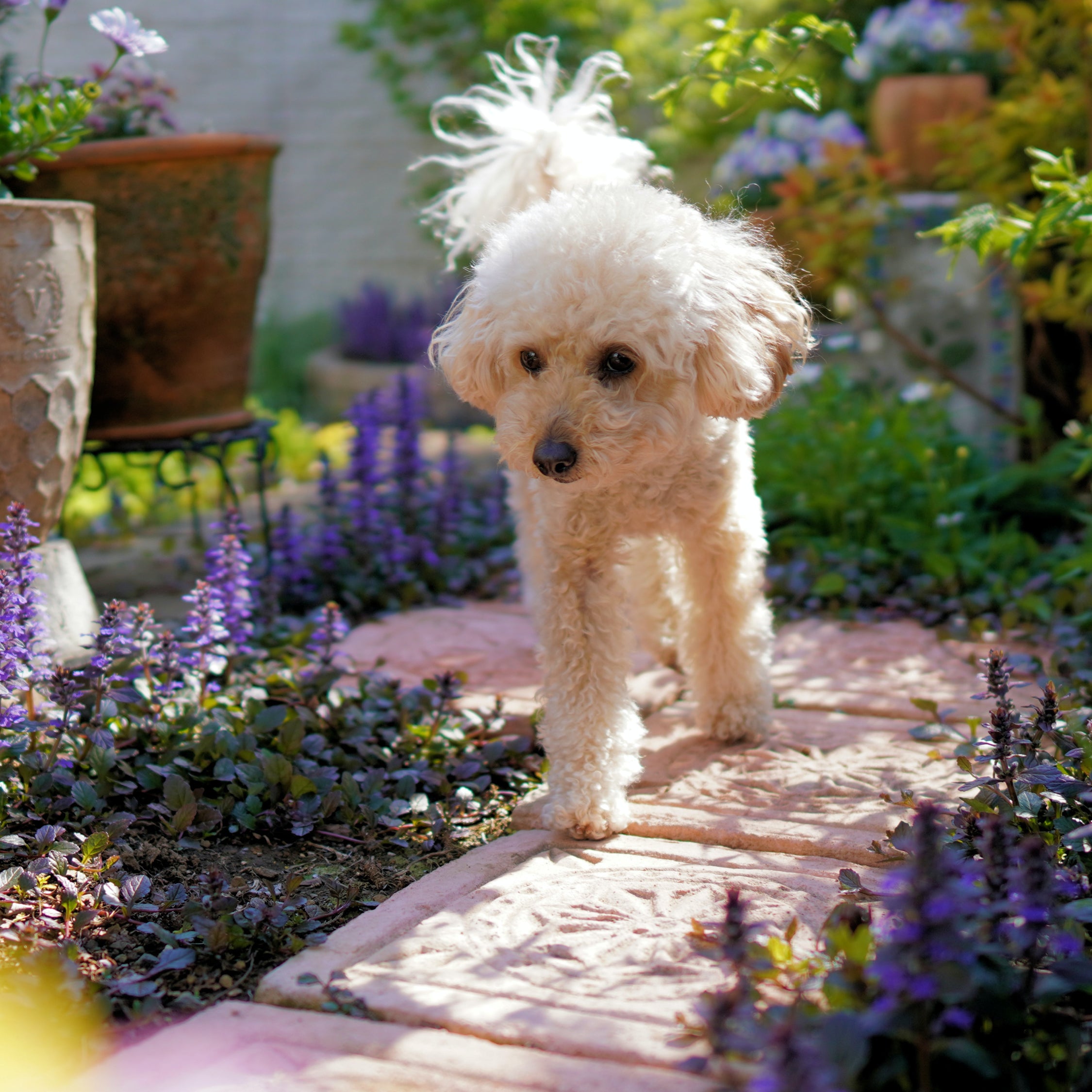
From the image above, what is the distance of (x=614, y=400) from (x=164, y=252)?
85.5 inches

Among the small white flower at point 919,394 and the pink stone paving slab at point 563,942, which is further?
the small white flower at point 919,394

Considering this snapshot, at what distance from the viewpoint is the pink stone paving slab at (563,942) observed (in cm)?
174

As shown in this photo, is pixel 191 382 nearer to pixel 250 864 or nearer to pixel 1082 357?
pixel 250 864

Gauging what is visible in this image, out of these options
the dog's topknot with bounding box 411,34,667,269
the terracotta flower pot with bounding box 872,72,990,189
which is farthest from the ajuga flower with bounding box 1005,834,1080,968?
the terracotta flower pot with bounding box 872,72,990,189

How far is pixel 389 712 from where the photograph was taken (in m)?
3.09

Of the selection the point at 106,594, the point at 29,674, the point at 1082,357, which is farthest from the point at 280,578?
the point at 1082,357

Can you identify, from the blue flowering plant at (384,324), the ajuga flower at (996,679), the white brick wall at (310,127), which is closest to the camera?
the ajuga flower at (996,679)

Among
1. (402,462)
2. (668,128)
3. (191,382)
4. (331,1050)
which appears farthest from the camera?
(668,128)

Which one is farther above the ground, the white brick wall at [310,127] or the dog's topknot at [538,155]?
the white brick wall at [310,127]

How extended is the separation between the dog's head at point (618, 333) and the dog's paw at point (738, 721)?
0.78 meters

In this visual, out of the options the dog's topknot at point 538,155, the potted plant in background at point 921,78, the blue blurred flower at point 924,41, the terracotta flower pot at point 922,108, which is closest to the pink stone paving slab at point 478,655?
the dog's topknot at point 538,155

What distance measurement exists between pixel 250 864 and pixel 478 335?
49.9 inches

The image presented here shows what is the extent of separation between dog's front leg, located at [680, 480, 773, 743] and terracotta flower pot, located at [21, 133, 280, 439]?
210 centimetres

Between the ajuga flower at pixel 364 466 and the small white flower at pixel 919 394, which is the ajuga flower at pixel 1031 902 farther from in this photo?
the small white flower at pixel 919 394
